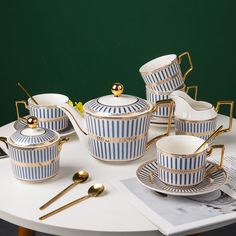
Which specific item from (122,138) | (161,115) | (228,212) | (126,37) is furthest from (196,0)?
(228,212)

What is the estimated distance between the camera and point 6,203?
1.12 m

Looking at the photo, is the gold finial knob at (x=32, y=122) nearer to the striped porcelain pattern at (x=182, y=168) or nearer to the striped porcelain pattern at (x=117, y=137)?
the striped porcelain pattern at (x=117, y=137)

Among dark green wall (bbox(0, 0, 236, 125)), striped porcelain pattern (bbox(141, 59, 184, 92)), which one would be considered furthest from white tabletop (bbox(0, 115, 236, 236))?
dark green wall (bbox(0, 0, 236, 125))

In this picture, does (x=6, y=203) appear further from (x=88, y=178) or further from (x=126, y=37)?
(x=126, y=37)

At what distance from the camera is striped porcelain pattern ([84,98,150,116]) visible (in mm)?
1251

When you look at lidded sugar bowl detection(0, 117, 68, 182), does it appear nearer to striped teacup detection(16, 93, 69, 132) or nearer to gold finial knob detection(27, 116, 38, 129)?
gold finial knob detection(27, 116, 38, 129)

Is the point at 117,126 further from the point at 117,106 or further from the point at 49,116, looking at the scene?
the point at 49,116

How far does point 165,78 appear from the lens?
60.1 inches

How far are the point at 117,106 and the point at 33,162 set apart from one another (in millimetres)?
236

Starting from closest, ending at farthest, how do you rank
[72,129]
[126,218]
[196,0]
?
1. [126,218]
2. [72,129]
3. [196,0]

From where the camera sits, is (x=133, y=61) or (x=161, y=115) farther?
(x=133, y=61)

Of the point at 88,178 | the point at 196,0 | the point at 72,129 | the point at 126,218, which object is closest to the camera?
the point at 126,218

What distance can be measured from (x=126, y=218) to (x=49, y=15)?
177cm

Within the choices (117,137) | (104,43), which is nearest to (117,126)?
(117,137)
